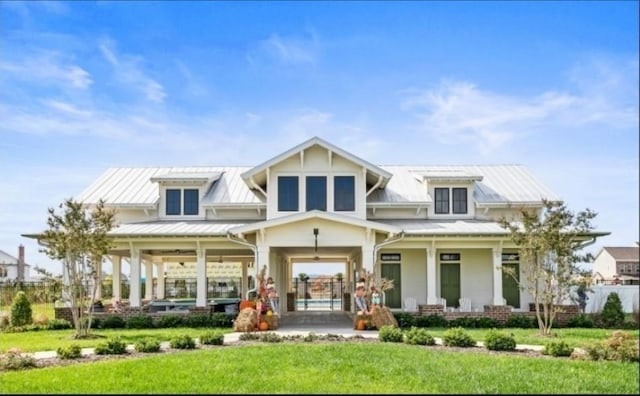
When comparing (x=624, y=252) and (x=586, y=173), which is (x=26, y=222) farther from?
(x=624, y=252)

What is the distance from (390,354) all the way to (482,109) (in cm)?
665

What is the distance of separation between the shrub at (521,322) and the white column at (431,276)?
2636mm

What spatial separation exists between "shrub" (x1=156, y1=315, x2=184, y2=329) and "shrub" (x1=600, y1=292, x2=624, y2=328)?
1297 cm

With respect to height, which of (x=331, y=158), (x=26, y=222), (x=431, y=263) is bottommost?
(x=431, y=263)

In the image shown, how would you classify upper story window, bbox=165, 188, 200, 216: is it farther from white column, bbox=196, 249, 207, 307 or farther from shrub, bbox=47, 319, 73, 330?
shrub, bbox=47, 319, 73, 330

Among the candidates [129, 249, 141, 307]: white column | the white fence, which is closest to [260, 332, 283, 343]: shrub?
[129, 249, 141, 307]: white column

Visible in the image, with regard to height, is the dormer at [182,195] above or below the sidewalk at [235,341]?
above

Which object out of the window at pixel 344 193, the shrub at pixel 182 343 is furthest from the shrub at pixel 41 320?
the window at pixel 344 193

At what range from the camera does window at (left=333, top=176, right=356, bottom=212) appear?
880 inches

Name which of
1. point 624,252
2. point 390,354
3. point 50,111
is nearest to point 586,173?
point 390,354

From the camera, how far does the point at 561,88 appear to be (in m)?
14.6

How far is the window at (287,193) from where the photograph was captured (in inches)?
876

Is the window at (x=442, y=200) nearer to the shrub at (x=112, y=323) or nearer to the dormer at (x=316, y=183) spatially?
the dormer at (x=316, y=183)

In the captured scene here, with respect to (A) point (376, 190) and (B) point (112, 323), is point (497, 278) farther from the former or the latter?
(B) point (112, 323)
